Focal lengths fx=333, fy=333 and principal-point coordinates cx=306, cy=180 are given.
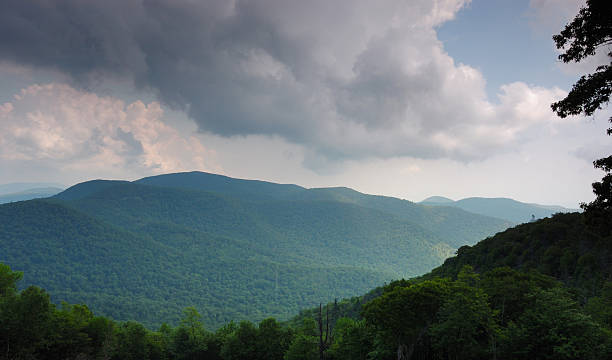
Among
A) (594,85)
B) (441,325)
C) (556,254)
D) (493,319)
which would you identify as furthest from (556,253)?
(594,85)

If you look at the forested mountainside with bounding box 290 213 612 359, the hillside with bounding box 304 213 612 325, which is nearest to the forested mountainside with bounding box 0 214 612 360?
the forested mountainside with bounding box 290 213 612 359

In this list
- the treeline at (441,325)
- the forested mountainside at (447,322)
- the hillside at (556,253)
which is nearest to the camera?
the treeline at (441,325)

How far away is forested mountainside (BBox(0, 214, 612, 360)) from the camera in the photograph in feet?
87.4

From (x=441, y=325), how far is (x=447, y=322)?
29.6 inches

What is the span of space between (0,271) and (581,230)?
93.9 metres

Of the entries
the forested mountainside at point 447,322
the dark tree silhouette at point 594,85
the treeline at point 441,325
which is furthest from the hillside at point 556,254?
the dark tree silhouette at point 594,85

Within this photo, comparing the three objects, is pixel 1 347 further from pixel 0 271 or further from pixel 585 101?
pixel 585 101

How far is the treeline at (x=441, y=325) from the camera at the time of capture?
25.8 m

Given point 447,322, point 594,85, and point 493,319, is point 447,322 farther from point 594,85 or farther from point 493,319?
point 594,85

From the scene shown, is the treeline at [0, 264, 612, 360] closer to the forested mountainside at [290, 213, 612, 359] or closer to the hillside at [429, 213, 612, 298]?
the forested mountainside at [290, 213, 612, 359]

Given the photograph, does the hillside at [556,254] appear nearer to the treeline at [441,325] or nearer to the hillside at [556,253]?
the hillside at [556,253]

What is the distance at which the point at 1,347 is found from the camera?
137ft

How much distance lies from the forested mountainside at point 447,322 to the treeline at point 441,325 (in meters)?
0.10

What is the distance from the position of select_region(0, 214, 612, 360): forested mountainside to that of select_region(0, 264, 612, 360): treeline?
102mm
